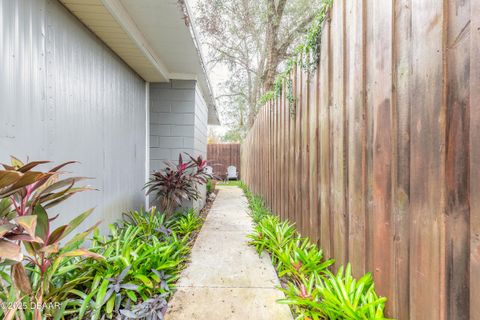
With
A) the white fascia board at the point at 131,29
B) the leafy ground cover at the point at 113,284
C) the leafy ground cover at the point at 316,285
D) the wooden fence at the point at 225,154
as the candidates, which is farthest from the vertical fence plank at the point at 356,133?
the wooden fence at the point at 225,154

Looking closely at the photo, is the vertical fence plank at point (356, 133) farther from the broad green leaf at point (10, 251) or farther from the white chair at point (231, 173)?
the white chair at point (231, 173)

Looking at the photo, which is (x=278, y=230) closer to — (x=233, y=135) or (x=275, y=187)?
(x=275, y=187)

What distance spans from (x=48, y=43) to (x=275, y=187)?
3.22m

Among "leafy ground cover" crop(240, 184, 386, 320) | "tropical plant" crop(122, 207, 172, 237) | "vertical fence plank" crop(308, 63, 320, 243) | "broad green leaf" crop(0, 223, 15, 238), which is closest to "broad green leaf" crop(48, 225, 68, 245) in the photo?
A: "broad green leaf" crop(0, 223, 15, 238)

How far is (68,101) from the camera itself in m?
2.29

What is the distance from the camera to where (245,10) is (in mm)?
7840

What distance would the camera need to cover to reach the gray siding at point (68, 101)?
5.60 ft

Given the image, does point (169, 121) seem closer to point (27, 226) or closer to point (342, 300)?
point (27, 226)

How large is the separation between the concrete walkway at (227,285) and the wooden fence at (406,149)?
612 millimetres

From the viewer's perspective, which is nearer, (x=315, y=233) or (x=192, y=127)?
(x=315, y=233)

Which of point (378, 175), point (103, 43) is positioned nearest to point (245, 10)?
point (103, 43)

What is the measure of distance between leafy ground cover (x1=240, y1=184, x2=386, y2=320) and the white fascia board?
2.69 m

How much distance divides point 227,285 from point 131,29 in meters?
2.75

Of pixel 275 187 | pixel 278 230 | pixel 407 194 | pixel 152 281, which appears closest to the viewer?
pixel 407 194
